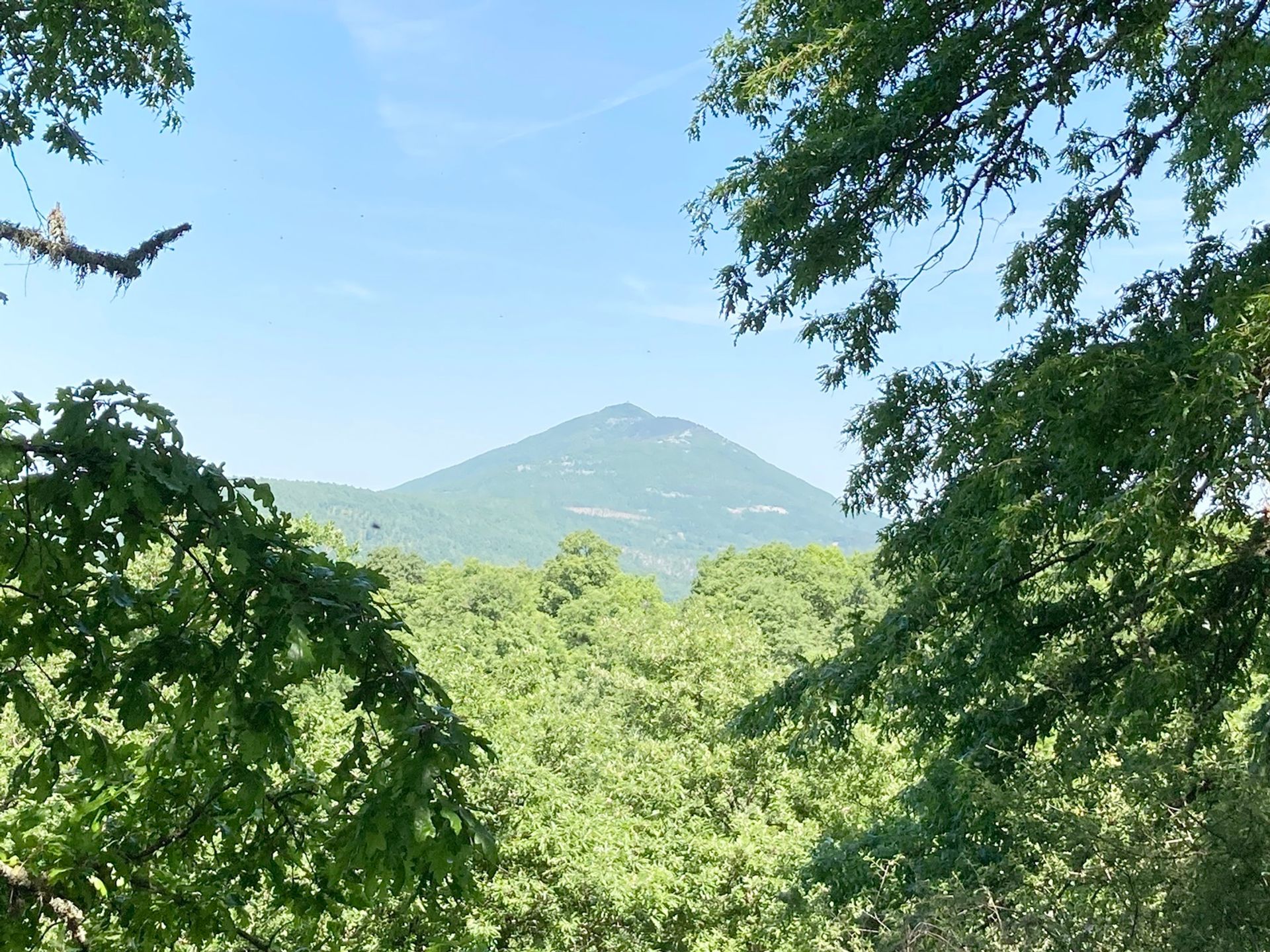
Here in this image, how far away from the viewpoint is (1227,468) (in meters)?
4.20

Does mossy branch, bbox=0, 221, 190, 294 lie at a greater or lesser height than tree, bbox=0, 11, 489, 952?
greater

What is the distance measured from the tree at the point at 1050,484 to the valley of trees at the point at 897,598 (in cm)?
3

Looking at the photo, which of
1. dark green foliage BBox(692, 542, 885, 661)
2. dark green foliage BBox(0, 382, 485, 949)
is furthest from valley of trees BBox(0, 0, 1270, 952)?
dark green foliage BBox(692, 542, 885, 661)

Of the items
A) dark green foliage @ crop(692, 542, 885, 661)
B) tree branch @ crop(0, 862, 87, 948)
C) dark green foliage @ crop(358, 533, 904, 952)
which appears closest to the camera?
tree branch @ crop(0, 862, 87, 948)

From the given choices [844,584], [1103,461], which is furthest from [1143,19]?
[844,584]

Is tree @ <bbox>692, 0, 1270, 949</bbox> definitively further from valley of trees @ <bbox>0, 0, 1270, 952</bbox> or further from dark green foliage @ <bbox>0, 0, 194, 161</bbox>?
dark green foliage @ <bbox>0, 0, 194, 161</bbox>

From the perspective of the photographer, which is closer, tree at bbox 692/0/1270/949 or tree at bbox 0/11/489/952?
tree at bbox 0/11/489/952

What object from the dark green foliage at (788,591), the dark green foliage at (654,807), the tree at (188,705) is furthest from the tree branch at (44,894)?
the dark green foliage at (788,591)

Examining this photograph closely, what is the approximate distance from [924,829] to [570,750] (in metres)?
10.6

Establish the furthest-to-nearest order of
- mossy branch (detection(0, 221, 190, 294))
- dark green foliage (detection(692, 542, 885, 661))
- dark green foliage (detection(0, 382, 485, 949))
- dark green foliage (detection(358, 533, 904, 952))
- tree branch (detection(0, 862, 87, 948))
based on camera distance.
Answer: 1. dark green foliage (detection(692, 542, 885, 661))
2. dark green foliage (detection(358, 533, 904, 952))
3. mossy branch (detection(0, 221, 190, 294))
4. tree branch (detection(0, 862, 87, 948))
5. dark green foliage (detection(0, 382, 485, 949))

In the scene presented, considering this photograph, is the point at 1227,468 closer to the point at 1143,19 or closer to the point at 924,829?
the point at 1143,19

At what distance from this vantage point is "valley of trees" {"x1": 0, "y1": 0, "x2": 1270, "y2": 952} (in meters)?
2.45

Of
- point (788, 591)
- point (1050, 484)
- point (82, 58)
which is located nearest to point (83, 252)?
point (82, 58)

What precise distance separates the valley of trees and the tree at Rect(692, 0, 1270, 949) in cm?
3
